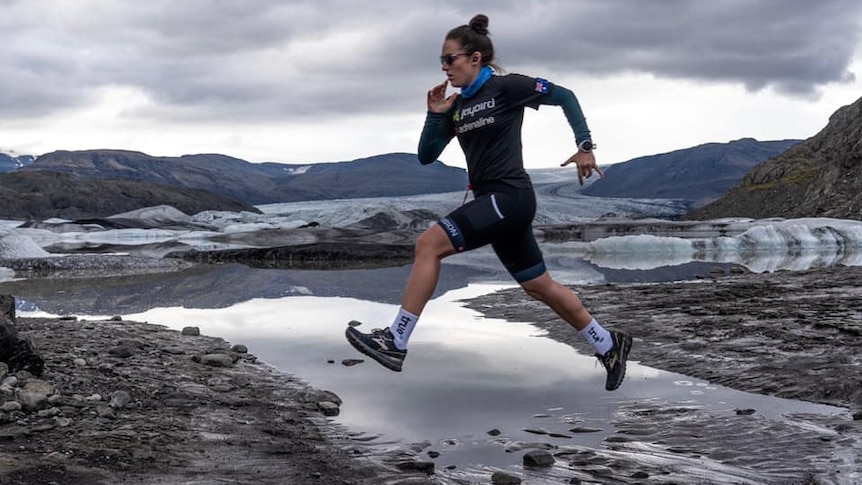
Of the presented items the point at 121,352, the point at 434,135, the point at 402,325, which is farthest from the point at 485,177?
the point at 121,352

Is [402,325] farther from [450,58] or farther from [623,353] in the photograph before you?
[450,58]

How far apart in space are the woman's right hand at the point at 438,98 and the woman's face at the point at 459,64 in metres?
0.14

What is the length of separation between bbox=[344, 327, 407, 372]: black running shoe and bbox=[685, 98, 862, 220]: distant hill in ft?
117

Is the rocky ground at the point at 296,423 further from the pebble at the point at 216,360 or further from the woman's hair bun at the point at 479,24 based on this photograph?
the woman's hair bun at the point at 479,24

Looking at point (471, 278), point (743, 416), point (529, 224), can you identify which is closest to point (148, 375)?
point (529, 224)

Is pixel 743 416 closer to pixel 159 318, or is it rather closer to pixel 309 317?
pixel 309 317

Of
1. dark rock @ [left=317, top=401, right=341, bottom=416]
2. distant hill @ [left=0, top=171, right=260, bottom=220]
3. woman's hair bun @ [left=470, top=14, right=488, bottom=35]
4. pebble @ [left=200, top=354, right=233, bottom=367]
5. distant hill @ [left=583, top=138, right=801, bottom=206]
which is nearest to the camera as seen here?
woman's hair bun @ [left=470, top=14, right=488, bottom=35]

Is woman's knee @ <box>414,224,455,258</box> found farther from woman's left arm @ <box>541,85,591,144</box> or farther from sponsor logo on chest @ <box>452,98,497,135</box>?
woman's left arm @ <box>541,85,591,144</box>

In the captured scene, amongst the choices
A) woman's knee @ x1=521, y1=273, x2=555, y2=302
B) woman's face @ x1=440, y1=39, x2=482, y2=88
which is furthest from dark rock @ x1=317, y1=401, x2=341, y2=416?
woman's face @ x1=440, y1=39, x2=482, y2=88

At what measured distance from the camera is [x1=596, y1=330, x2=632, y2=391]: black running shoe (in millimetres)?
5344

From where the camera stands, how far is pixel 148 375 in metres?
6.25

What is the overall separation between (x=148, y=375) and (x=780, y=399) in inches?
177

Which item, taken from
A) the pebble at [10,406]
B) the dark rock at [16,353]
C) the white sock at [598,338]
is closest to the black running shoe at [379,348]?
the white sock at [598,338]

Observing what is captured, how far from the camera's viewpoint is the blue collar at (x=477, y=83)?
16.6 feet
